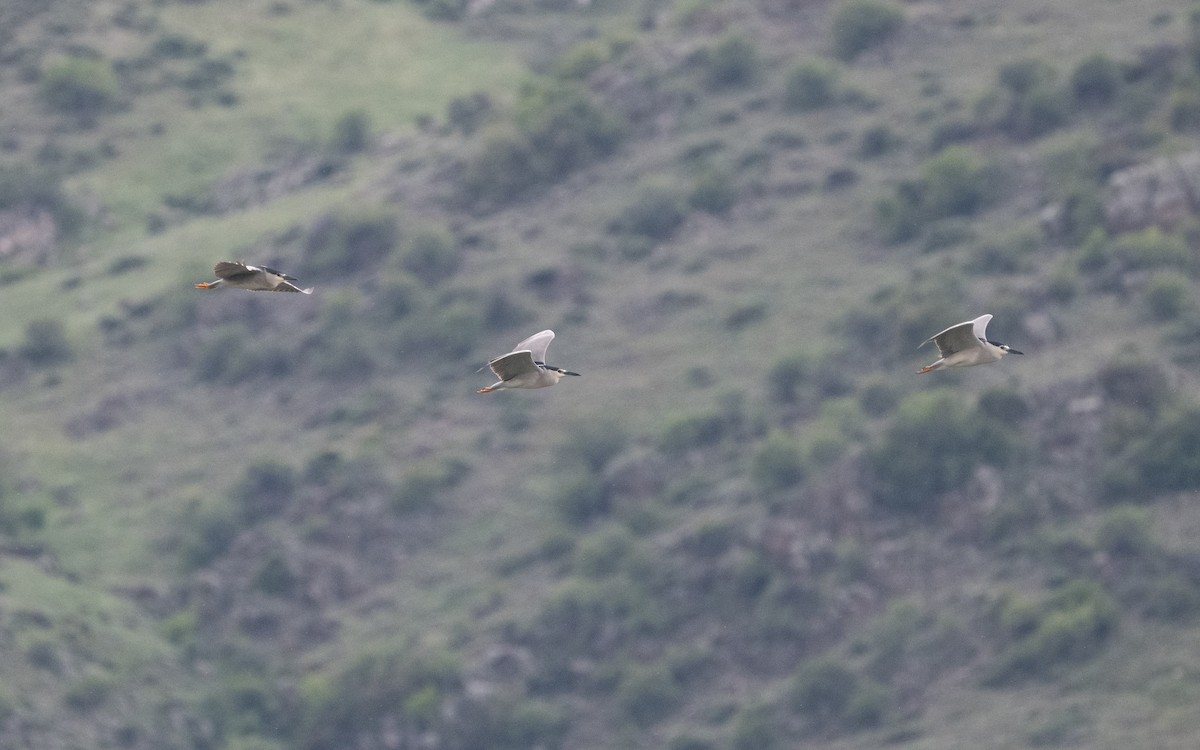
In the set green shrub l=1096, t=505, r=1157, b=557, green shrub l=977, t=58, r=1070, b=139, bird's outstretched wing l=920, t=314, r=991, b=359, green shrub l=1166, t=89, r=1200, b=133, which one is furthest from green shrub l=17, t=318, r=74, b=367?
bird's outstretched wing l=920, t=314, r=991, b=359

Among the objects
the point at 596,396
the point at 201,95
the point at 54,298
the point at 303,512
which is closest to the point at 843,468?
the point at 596,396

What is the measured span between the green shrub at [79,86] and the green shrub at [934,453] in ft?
254

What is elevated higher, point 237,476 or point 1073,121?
point 1073,121

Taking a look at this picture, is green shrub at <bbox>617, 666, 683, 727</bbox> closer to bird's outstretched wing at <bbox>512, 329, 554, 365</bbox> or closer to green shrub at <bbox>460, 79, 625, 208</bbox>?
green shrub at <bbox>460, 79, 625, 208</bbox>

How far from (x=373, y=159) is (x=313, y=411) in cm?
3272

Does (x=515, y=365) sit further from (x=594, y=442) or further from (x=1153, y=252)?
(x=1153, y=252)

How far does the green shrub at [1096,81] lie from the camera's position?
15225 cm

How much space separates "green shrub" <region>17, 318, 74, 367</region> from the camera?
148 meters

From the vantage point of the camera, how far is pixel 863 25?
166 meters

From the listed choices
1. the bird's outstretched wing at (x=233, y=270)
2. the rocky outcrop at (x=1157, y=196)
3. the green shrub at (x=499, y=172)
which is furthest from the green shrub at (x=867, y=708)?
the bird's outstretched wing at (x=233, y=270)

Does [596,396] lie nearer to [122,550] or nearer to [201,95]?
[122,550]

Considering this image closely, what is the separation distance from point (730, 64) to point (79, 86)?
1933 inches

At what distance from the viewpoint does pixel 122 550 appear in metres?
132

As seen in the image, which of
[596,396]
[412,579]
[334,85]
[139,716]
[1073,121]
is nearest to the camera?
[139,716]
